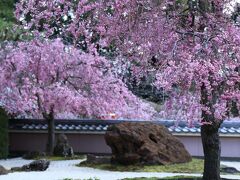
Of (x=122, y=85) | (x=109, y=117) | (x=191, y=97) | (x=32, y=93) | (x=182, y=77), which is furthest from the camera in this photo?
(x=109, y=117)

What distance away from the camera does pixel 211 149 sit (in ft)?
25.3

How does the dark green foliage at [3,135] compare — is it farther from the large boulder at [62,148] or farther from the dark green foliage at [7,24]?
the dark green foliage at [7,24]

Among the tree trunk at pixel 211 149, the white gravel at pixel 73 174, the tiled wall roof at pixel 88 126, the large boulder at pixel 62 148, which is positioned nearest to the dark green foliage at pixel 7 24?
the white gravel at pixel 73 174

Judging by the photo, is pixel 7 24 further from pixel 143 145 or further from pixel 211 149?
pixel 211 149

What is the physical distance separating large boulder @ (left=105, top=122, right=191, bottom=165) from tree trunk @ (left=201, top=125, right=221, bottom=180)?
3523mm

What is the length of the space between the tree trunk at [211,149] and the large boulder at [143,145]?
352 cm

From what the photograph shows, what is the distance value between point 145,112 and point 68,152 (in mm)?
2682

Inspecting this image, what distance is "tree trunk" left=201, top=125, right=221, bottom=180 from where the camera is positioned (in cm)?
766

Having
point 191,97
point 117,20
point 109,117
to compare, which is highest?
point 117,20

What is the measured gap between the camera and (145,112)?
1504 centimetres

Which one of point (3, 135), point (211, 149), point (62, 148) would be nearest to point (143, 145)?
point (211, 149)

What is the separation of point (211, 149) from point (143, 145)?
12.5ft

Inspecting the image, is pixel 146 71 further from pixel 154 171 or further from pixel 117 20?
pixel 154 171

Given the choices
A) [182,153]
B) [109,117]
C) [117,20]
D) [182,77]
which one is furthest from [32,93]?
[182,77]
